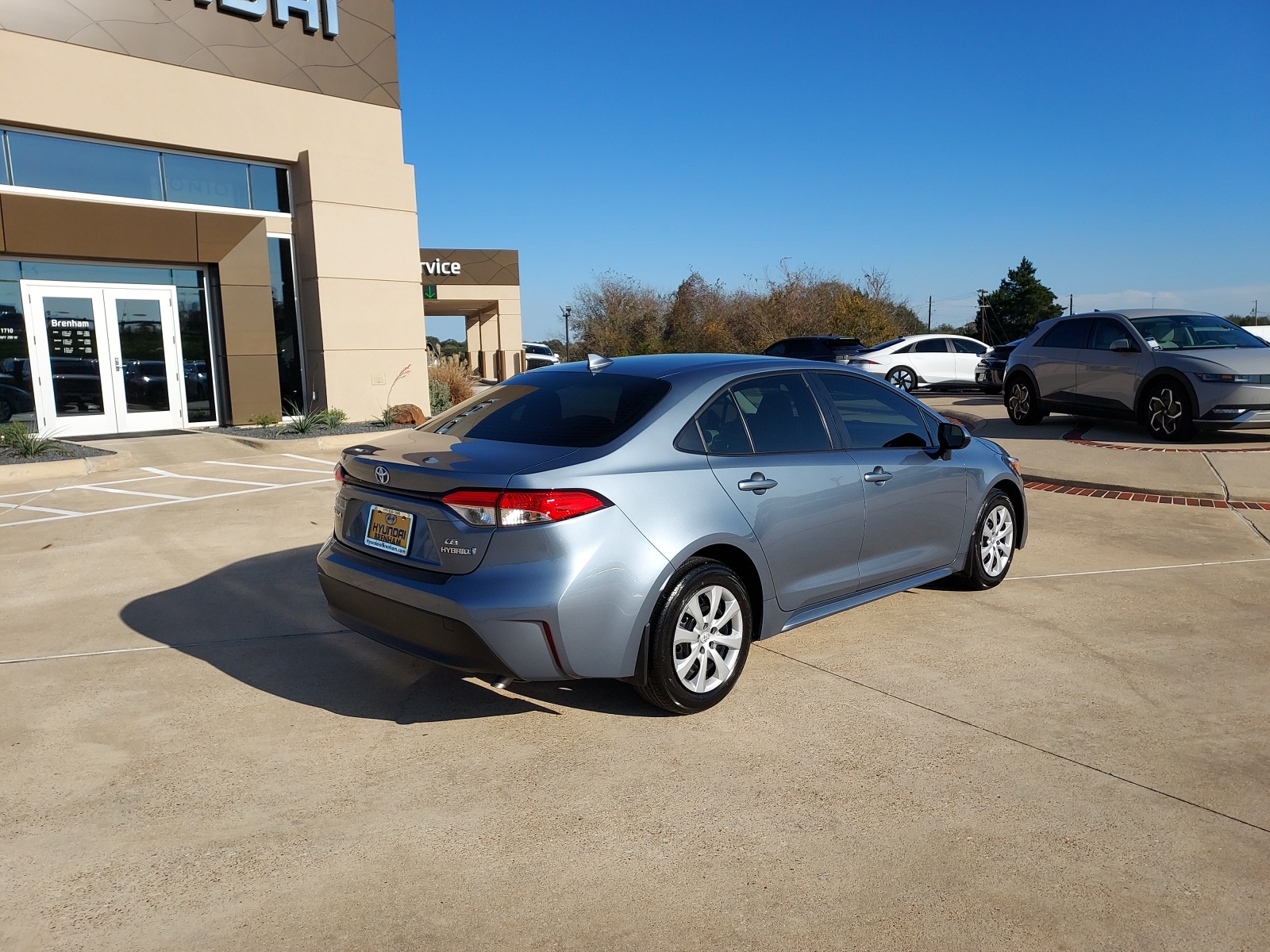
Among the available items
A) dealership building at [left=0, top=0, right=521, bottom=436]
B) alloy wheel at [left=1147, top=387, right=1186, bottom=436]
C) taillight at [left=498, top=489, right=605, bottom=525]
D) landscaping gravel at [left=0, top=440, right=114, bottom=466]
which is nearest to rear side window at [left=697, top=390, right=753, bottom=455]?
taillight at [left=498, top=489, right=605, bottom=525]

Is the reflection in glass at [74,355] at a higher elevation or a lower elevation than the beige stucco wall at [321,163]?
lower

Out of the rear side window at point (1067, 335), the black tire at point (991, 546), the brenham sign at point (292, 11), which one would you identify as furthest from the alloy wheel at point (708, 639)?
the brenham sign at point (292, 11)

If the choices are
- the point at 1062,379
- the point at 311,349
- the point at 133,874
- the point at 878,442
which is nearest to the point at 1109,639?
the point at 878,442

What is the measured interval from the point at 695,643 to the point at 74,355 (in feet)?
50.0

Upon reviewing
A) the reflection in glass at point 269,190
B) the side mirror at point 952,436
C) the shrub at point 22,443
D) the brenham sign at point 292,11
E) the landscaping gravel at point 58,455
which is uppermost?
the brenham sign at point 292,11

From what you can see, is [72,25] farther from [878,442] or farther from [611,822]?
[611,822]

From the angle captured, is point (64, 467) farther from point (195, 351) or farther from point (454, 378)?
point (454, 378)

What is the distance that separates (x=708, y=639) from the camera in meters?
4.29

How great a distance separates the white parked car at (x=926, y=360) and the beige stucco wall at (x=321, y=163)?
413 inches

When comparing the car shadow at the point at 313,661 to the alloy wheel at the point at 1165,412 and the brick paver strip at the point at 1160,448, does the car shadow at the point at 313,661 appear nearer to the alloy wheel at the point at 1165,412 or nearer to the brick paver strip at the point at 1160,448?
the brick paver strip at the point at 1160,448

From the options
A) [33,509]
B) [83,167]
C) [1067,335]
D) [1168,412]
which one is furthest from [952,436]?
[83,167]

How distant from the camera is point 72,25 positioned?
48.4ft

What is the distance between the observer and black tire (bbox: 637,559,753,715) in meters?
4.08

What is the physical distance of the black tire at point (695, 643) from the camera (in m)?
4.08
